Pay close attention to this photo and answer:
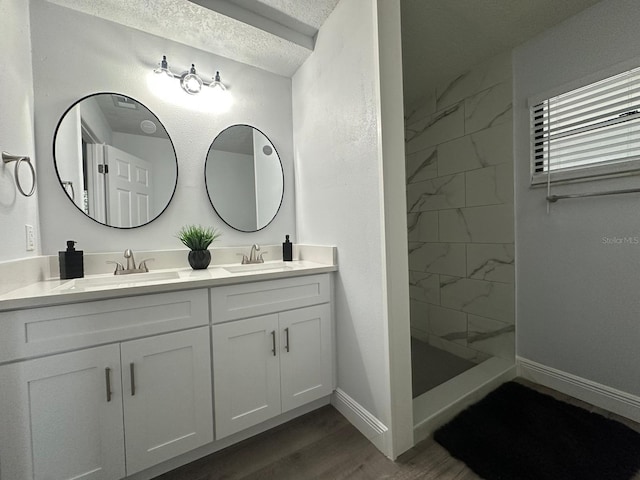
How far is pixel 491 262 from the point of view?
2.08 metres

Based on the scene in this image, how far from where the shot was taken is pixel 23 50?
131cm

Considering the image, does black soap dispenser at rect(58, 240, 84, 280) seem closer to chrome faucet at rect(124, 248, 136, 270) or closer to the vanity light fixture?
chrome faucet at rect(124, 248, 136, 270)

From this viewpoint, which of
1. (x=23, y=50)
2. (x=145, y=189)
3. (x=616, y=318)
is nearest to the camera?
(x=23, y=50)

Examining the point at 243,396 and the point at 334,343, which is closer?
the point at 243,396

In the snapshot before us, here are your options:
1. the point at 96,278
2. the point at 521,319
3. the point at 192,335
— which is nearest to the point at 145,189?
the point at 96,278

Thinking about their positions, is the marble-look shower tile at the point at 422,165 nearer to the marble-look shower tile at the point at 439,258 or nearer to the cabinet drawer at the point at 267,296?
the marble-look shower tile at the point at 439,258

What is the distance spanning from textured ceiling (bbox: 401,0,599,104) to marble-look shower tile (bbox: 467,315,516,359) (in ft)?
6.78

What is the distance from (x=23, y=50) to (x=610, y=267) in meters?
3.39

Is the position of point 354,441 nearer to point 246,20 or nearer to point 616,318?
point 616,318

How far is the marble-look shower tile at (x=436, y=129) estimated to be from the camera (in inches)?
89.1

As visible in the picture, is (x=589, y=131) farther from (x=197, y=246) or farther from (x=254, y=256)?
(x=197, y=246)

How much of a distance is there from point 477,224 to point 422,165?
79 centimetres

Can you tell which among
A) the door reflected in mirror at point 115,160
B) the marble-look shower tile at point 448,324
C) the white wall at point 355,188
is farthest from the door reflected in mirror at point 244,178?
the marble-look shower tile at point 448,324

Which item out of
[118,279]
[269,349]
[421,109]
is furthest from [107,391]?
[421,109]
